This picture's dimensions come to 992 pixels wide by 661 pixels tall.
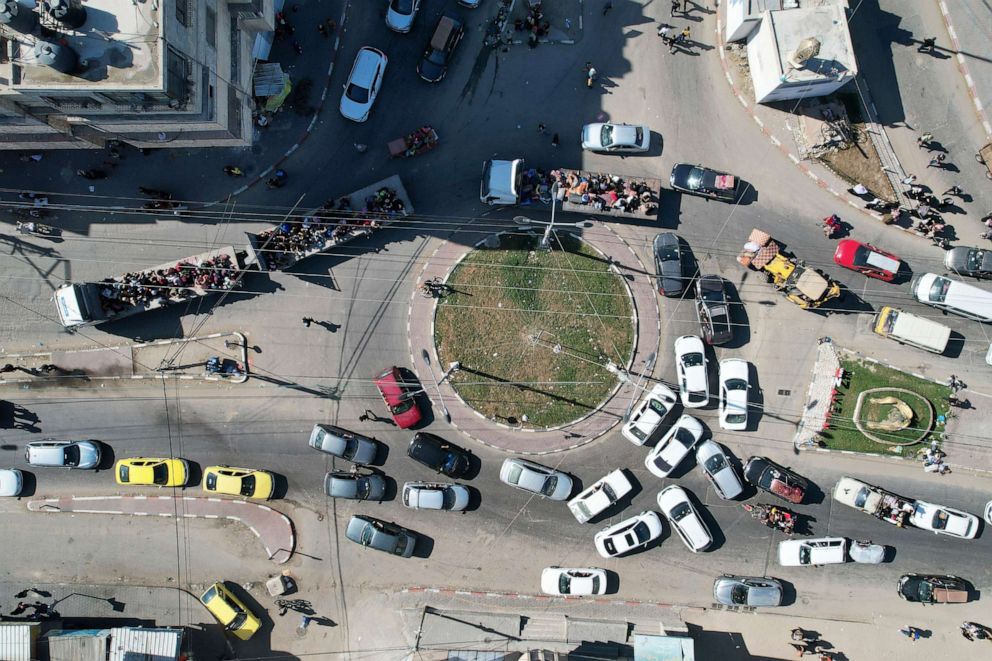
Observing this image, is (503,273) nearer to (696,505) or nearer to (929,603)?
(696,505)

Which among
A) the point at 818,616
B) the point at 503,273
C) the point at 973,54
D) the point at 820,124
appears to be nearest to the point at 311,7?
the point at 503,273

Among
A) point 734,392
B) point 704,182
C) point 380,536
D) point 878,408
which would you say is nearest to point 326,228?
point 380,536

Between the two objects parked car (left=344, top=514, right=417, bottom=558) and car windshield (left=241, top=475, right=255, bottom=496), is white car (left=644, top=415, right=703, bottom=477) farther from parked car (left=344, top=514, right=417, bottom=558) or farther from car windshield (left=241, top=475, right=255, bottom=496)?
car windshield (left=241, top=475, right=255, bottom=496)

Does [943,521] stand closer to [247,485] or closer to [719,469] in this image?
[719,469]

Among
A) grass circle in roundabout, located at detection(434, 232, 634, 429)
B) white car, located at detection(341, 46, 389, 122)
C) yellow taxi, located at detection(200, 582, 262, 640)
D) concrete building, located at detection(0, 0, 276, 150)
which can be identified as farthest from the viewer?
grass circle in roundabout, located at detection(434, 232, 634, 429)

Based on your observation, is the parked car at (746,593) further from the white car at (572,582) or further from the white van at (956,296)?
the white van at (956,296)

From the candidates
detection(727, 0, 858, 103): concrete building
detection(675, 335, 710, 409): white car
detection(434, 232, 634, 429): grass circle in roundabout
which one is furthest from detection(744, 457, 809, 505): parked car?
detection(727, 0, 858, 103): concrete building
